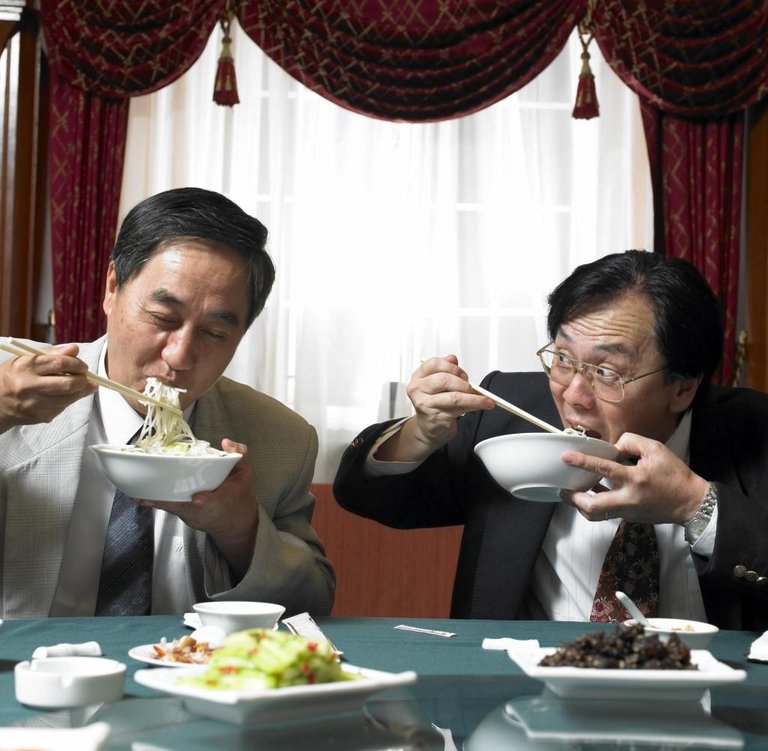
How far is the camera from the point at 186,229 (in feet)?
6.65

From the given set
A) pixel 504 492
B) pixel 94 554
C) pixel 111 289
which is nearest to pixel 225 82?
pixel 111 289

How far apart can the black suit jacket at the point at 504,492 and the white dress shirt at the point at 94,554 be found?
427 mm

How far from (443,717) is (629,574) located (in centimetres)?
99

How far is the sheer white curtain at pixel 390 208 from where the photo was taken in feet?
14.1

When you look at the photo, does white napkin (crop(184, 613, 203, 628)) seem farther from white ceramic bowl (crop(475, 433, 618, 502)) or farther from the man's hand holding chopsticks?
white ceramic bowl (crop(475, 433, 618, 502))

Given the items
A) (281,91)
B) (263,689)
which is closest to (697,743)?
(263,689)

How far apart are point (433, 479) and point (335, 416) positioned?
1969 millimetres

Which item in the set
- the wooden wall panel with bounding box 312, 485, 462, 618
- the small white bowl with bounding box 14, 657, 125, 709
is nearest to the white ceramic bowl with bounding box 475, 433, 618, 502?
the small white bowl with bounding box 14, 657, 125, 709

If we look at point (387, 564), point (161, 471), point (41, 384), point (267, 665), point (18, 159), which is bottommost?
point (387, 564)

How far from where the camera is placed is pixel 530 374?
2.49 metres

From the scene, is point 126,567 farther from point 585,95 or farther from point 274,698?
point 585,95

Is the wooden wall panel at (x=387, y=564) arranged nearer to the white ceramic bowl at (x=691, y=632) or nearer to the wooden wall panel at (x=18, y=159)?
the wooden wall panel at (x=18, y=159)

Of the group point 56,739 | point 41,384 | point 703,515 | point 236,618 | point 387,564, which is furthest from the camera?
point 387,564

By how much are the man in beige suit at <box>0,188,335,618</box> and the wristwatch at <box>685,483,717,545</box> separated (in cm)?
68
